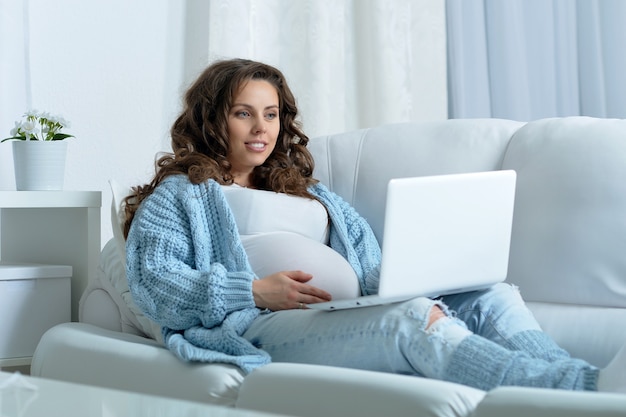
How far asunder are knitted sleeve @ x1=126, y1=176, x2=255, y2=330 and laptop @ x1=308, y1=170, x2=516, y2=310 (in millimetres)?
178

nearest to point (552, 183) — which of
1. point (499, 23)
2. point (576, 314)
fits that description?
point (576, 314)

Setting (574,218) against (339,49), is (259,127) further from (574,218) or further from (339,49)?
(339,49)

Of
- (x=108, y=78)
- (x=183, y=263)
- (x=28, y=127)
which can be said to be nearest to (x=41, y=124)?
(x=28, y=127)

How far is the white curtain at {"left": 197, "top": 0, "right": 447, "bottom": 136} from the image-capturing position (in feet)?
9.29

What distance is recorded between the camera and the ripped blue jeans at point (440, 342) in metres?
1.27

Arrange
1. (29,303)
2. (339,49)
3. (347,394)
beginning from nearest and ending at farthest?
(347,394)
(29,303)
(339,49)

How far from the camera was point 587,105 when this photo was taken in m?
2.54

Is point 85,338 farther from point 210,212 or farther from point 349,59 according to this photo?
point 349,59

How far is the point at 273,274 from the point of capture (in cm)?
165

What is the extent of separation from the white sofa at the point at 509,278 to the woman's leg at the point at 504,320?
158 mm

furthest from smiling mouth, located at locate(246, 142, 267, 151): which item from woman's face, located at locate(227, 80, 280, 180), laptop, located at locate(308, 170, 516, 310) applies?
laptop, located at locate(308, 170, 516, 310)

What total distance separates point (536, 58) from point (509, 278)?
3.41 feet

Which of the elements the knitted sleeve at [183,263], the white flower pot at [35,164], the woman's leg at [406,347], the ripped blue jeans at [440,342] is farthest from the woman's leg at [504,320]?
the white flower pot at [35,164]

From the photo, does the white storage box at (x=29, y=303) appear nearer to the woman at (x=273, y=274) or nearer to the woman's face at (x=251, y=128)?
the woman at (x=273, y=274)
